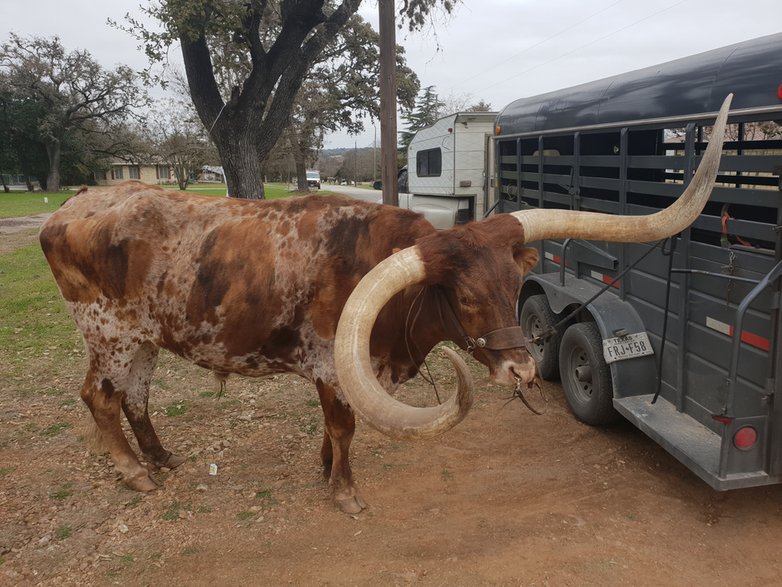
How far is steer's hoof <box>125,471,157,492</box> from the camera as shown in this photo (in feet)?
14.1

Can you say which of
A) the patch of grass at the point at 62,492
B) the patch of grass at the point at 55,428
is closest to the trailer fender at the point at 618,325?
the patch of grass at the point at 62,492

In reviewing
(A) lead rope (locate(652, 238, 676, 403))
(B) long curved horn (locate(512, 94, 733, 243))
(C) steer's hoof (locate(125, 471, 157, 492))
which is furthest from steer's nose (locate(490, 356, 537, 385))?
(C) steer's hoof (locate(125, 471, 157, 492))

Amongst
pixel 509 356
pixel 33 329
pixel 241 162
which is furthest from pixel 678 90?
pixel 241 162

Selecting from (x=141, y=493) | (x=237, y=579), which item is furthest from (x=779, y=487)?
(x=141, y=493)

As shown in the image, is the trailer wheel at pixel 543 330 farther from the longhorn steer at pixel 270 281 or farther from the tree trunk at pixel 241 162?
the tree trunk at pixel 241 162

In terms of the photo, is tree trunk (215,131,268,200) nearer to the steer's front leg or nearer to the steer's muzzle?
the steer's front leg

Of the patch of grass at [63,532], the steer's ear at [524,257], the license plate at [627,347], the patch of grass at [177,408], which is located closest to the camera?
the steer's ear at [524,257]

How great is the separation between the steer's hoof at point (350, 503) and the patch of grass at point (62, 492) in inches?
77.5

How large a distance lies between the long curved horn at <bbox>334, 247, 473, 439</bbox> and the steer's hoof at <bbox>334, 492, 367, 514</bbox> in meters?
1.66

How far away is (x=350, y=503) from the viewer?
3.99 meters

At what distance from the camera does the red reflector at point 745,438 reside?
11.1 ft

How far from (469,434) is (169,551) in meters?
2.51

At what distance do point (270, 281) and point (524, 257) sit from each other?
166 cm

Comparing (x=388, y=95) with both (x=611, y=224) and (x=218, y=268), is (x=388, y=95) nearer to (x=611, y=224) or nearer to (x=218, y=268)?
(x=218, y=268)
